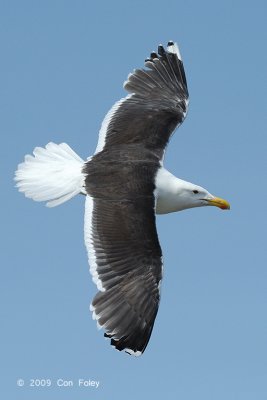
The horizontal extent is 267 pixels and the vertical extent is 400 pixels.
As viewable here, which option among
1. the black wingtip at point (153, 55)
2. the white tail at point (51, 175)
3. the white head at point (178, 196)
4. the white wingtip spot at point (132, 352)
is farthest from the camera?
the black wingtip at point (153, 55)

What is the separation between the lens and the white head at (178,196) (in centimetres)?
1394

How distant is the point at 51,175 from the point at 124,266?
206 cm

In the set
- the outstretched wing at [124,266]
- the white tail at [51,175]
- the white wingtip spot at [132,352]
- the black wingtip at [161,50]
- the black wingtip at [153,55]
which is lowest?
the white wingtip spot at [132,352]

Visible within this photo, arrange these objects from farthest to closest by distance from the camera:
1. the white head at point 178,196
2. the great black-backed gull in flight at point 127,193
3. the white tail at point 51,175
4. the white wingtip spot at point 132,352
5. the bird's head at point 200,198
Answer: the bird's head at point 200,198 < the white head at point 178,196 < the white tail at point 51,175 < the great black-backed gull in flight at point 127,193 < the white wingtip spot at point 132,352

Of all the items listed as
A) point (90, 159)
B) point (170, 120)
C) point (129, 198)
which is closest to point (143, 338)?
point (129, 198)

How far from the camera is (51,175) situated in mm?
14148

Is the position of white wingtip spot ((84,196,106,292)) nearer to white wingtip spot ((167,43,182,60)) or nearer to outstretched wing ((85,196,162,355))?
outstretched wing ((85,196,162,355))

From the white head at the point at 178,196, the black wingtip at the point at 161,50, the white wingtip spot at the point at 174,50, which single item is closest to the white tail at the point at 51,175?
the white head at the point at 178,196

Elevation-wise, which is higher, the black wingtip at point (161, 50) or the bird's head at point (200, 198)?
the black wingtip at point (161, 50)

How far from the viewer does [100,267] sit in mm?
12578

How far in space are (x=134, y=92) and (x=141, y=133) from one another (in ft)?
4.71

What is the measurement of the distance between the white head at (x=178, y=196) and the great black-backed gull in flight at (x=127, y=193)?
0.01m

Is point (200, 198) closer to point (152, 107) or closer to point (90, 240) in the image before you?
point (152, 107)

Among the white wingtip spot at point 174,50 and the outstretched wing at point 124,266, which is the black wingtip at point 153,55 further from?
the outstretched wing at point 124,266
